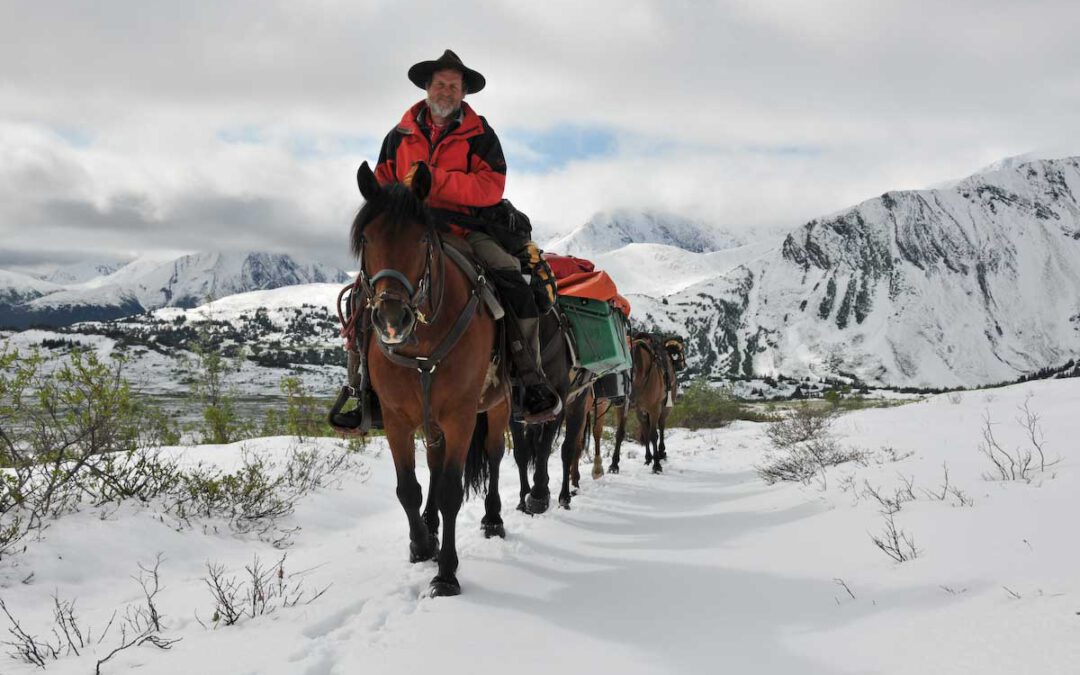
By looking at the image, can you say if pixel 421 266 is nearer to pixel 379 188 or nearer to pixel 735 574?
pixel 379 188

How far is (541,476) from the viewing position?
6863mm

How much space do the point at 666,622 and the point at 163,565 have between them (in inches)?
154

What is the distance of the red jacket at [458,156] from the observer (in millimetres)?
4883

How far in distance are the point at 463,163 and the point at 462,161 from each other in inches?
0.7

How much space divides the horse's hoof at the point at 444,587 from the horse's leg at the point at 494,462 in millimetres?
1439

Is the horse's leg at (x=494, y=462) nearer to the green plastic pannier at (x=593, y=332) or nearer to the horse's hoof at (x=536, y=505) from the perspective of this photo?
the horse's hoof at (x=536, y=505)

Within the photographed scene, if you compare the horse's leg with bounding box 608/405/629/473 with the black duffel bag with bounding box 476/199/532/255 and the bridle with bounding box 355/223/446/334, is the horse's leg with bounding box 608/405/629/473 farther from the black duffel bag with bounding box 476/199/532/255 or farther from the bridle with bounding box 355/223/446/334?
the bridle with bounding box 355/223/446/334

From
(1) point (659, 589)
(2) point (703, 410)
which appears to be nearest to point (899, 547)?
(1) point (659, 589)

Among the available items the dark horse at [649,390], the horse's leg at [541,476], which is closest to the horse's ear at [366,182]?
the horse's leg at [541,476]

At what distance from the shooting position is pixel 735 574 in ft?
14.2

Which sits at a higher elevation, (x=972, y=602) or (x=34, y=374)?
(x=34, y=374)

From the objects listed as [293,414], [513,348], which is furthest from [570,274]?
[293,414]

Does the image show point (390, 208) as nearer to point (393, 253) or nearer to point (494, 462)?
point (393, 253)

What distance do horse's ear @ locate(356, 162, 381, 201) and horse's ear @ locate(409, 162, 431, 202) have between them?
28cm
